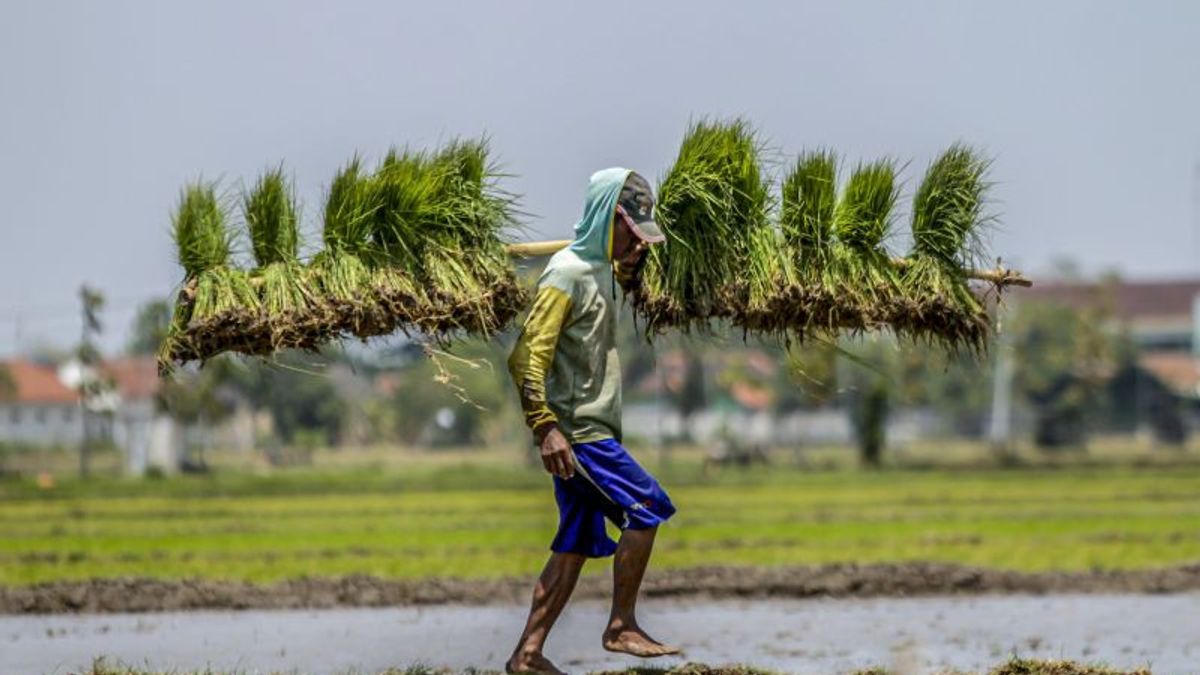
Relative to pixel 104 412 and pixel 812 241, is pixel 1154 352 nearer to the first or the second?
pixel 104 412

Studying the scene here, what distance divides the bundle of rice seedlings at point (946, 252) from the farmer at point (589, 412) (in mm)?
1417

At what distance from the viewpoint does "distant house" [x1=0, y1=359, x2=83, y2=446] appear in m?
67.4

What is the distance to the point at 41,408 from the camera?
74875 mm

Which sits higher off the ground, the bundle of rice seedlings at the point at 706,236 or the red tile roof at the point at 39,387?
the bundle of rice seedlings at the point at 706,236

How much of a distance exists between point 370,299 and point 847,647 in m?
3.10

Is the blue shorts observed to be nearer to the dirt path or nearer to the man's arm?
the man's arm

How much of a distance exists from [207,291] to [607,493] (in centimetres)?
194

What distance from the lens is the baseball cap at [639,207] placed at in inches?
312

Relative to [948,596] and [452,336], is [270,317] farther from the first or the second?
[948,596]

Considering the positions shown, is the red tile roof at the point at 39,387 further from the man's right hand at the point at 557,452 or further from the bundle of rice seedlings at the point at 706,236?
the man's right hand at the point at 557,452

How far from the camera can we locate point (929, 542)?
1905 centimetres

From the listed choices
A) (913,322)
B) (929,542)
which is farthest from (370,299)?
(929,542)

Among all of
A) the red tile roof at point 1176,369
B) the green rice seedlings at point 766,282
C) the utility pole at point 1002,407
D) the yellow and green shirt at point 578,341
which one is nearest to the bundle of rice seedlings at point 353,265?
the yellow and green shirt at point 578,341

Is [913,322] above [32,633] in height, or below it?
above
